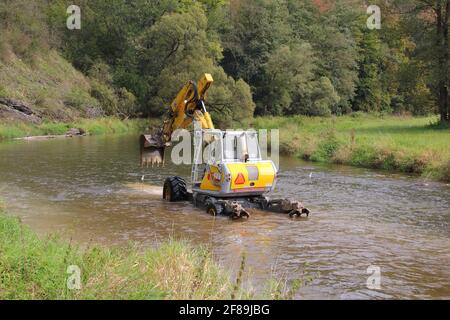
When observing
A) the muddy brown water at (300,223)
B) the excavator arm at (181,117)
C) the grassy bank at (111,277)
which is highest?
the excavator arm at (181,117)

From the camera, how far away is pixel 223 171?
1496 cm

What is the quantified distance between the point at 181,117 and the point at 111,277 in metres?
10.5

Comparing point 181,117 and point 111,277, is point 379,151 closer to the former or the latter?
point 181,117

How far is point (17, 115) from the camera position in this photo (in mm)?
43125

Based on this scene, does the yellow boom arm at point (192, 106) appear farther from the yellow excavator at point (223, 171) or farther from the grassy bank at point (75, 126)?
the grassy bank at point (75, 126)

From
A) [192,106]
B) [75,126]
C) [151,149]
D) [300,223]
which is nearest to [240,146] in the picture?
Answer: [192,106]

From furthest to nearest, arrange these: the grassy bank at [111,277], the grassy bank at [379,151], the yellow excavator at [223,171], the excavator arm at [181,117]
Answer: the grassy bank at [379,151], the excavator arm at [181,117], the yellow excavator at [223,171], the grassy bank at [111,277]

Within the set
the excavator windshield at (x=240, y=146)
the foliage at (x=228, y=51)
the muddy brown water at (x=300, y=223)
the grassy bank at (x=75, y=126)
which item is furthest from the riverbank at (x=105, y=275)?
the foliage at (x=228, y=51)

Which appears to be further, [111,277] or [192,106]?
Answer: [192,106]

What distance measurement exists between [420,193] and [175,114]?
8777 mm

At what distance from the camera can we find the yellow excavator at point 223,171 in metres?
15.0

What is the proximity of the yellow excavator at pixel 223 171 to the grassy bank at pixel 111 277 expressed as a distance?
625cm
